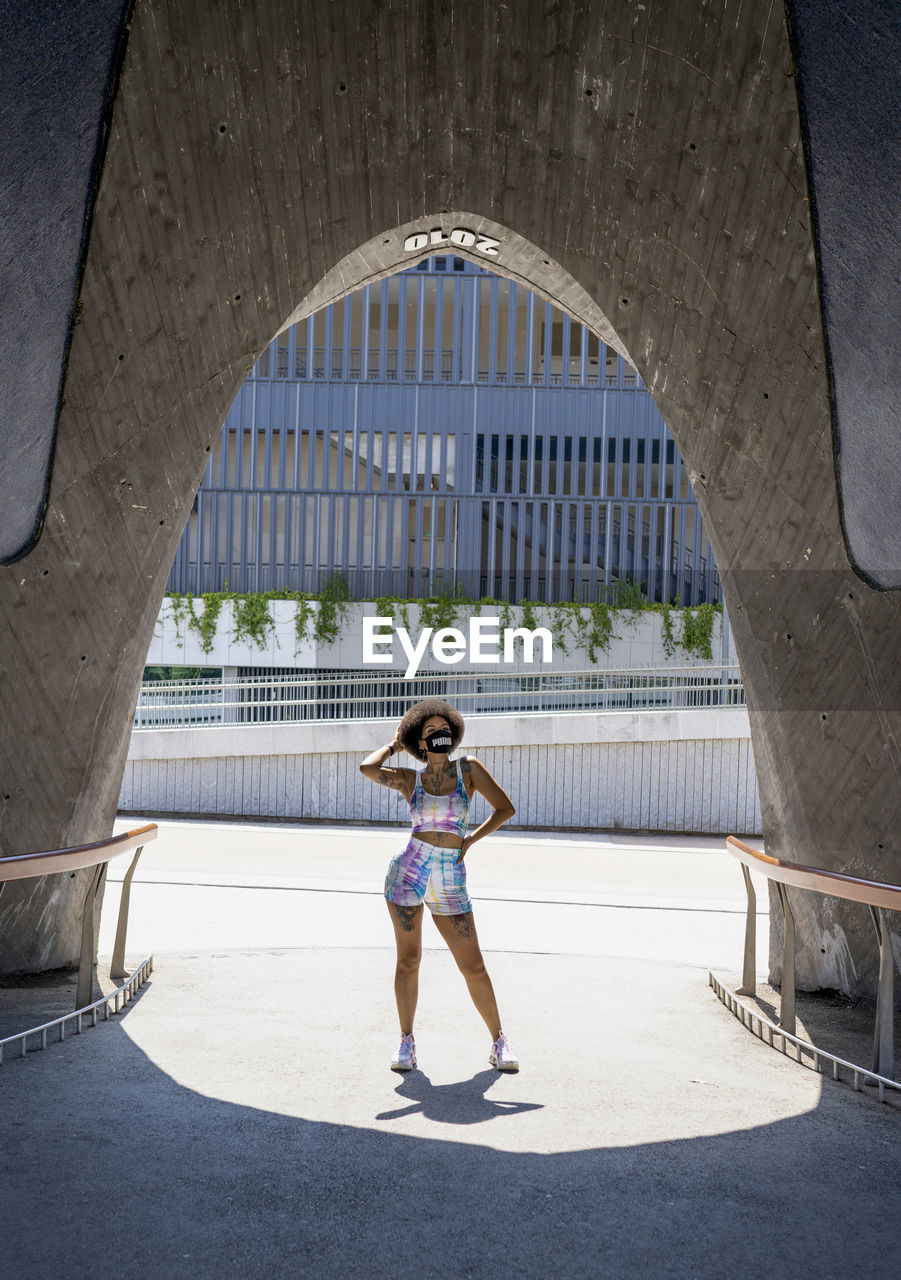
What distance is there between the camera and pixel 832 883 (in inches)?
199

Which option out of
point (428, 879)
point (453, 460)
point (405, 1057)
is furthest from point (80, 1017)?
point (453, 460)

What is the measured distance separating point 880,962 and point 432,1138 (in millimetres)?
2029

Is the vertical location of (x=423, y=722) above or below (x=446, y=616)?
below

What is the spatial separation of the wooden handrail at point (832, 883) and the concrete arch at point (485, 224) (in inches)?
51.6

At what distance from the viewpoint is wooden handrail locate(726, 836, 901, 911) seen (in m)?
4.73

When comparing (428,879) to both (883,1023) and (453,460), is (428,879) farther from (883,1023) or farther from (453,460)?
(453,460)

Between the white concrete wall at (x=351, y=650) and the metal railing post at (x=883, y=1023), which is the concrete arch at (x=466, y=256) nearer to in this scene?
the metal railing post at (x=883, y=1023)

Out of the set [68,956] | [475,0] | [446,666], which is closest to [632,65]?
[475,0]

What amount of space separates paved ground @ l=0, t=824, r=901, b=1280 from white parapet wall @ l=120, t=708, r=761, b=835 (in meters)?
11.0

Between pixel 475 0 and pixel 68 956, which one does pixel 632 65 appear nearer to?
pixel 475 0

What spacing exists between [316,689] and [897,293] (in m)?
14.6

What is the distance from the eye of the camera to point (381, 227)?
6840mm

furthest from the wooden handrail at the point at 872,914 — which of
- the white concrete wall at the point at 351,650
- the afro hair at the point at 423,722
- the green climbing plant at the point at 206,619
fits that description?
the green climbing plant at the point at 206,619

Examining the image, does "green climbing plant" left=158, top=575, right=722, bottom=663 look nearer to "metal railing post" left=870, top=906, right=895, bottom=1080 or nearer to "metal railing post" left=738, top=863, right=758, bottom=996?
"metal railing post" left=738, top=863, right=758, bottom=996
